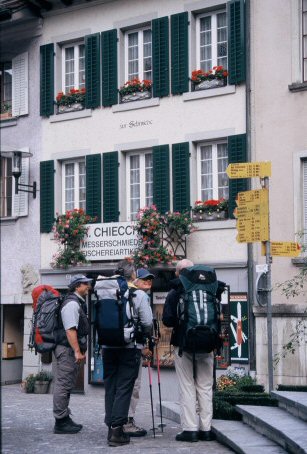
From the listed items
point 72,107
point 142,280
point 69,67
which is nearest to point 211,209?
point 72,107

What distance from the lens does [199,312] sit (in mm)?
9727

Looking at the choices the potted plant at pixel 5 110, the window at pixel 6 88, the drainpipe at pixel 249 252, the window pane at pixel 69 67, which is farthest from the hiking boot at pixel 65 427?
the window at pixel 6 88

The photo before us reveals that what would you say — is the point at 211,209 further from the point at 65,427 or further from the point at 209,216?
the point at 65,427

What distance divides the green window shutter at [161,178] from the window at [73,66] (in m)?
3.01

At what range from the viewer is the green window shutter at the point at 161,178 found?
19.0 meters

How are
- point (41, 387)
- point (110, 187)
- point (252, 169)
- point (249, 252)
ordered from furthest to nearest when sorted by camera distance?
point (41, 387), point (110, 187), point (249, 252), point (252, 169)

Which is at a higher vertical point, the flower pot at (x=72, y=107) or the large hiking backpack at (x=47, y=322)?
the flower pot at (x=72, y=107)

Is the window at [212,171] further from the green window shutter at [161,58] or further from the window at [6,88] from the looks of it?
the window at [6,88]

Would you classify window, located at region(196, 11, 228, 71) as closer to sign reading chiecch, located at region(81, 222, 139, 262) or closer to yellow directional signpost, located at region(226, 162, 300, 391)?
sign reading chiecch, located at region(81, 222, 139, 262)

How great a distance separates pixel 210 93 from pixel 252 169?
6.42m

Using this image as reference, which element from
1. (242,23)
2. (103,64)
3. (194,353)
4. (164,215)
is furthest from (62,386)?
(103,64)

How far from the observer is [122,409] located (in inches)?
390

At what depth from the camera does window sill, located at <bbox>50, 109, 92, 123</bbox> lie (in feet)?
67.7

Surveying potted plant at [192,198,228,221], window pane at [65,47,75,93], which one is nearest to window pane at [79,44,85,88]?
window pane at [65,47,75,93]
